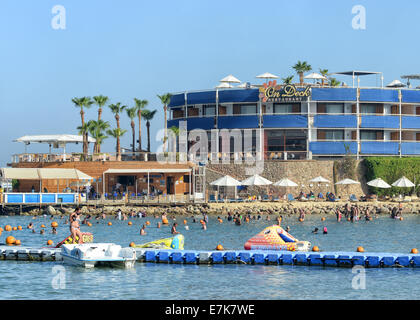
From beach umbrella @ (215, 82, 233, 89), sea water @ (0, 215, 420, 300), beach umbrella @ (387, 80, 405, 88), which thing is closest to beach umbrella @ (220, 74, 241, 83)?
beach umbrella @ (215, 82, 233, 89)

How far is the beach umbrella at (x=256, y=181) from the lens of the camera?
75.0 m

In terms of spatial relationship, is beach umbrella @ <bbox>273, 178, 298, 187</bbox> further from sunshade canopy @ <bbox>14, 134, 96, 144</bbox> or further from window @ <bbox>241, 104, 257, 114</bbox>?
sunshade canopy @ <bbox>14, 134, 96, 144</bbox>

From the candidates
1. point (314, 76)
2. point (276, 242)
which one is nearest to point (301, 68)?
point (314, 76)

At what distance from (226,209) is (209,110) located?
19.1 m

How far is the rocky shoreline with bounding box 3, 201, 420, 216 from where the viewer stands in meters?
72.3

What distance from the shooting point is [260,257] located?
124ft

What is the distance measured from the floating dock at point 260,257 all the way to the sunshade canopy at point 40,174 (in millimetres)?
32645

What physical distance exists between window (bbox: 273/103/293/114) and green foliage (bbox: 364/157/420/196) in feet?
33.7

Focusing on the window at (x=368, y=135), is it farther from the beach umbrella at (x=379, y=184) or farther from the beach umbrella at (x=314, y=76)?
the beach umbrella at (x=379, y=184)

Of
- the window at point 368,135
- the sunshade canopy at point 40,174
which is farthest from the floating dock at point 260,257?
the window at point 368,135

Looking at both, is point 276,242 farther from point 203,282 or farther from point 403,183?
point 403,183

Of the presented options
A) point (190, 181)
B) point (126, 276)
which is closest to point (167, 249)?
point (126, 276)
